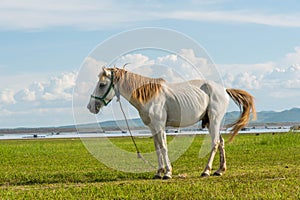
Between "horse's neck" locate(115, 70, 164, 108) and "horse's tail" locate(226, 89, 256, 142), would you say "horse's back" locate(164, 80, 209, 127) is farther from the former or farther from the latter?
"horse's tail" locate(226, 89, 256, 142)

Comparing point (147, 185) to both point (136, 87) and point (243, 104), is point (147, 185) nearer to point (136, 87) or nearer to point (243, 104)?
point (136, 87)

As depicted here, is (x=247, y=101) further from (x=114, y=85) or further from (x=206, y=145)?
(x=114, y=85)

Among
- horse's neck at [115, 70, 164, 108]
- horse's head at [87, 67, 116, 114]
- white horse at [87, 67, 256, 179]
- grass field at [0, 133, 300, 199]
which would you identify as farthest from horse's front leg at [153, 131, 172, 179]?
horse's head at [87, 67, 116, 114]

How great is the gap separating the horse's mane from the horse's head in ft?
0.48

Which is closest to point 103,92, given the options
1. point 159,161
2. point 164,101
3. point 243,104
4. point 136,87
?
point 136,87

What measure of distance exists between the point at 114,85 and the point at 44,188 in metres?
2.70

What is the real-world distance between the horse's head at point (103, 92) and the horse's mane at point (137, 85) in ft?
0.48

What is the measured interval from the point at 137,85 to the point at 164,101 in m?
0.70

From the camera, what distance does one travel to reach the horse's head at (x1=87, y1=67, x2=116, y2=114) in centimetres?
1249

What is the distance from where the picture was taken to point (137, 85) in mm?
12484

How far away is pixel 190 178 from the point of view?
12.5 meters

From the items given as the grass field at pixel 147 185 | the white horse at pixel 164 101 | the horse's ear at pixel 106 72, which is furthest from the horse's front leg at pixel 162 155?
the horse's ear at pixel 106 72

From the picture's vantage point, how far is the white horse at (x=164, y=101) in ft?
41.0

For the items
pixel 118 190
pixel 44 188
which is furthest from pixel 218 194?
pixel 44 188
